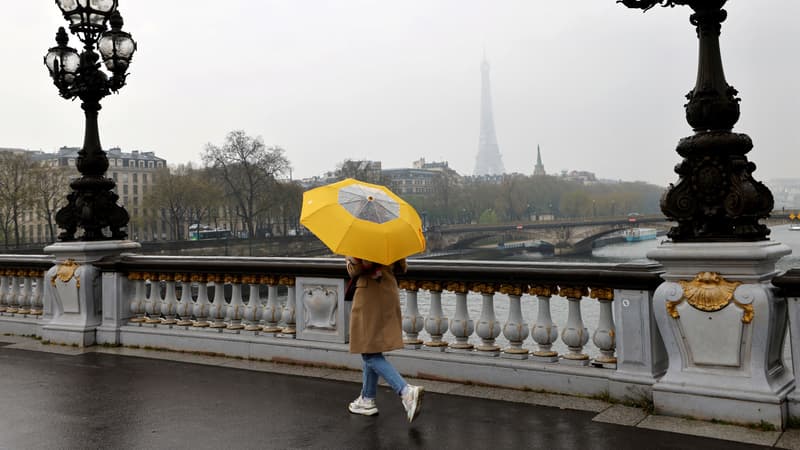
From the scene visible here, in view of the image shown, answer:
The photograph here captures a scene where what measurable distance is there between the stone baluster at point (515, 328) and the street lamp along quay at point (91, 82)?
17.3 ft

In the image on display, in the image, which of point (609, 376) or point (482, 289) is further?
point (482, 289)

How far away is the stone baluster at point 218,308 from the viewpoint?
26.1 ft

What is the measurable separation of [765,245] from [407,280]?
119 inches

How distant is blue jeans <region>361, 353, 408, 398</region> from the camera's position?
5.01 m

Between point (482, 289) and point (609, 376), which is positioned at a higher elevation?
point (482, 289)

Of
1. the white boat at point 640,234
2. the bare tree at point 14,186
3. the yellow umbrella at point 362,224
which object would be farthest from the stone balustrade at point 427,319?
the bare tree at point 14,186

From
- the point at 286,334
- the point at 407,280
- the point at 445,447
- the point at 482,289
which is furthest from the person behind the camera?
the point at 286,334

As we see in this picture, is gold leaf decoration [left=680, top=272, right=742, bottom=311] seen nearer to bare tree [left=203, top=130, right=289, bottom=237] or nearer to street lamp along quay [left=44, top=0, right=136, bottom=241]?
street lamp along quay [left=44, top=0, right=136, bottom=241]

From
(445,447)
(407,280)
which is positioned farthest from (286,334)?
(445,447)

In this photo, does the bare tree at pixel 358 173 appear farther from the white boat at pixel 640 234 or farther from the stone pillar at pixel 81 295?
the stone pillar at pixel 81 295

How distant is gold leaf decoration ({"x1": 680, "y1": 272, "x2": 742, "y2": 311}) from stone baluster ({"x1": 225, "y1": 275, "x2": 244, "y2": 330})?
4606 millimetres

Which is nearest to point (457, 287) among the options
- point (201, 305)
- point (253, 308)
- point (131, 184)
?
point (253, 308)

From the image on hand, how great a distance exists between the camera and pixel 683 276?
5.07 meters

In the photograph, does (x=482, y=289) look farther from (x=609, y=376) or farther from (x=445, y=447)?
(x=445, y=447)
